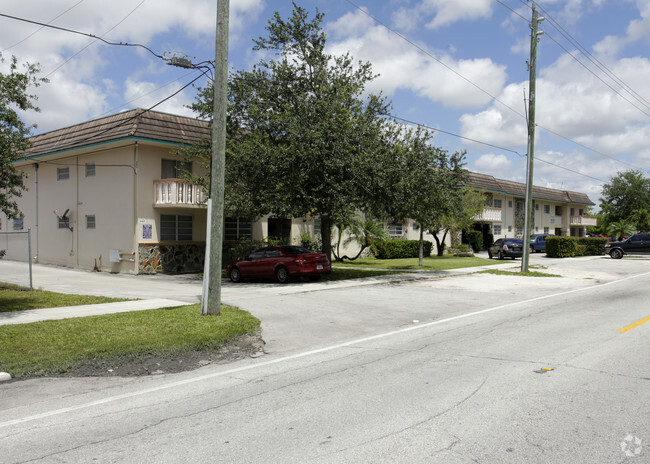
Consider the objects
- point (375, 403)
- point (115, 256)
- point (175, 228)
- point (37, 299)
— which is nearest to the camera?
point (375, 403)

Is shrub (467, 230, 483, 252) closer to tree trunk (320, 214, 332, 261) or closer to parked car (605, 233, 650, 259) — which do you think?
parked car (605, 233, 650, 259)

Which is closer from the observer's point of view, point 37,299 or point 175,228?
point 37,299

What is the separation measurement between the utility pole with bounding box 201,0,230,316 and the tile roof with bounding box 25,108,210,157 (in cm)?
1115

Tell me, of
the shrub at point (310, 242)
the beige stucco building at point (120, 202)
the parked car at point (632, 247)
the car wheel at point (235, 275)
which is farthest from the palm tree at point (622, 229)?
the car wheel at point (235, 275)

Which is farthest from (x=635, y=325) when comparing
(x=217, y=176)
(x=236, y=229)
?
(x=236, y=229)

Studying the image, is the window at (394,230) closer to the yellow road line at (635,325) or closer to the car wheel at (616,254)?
the car wheel at (616,254)

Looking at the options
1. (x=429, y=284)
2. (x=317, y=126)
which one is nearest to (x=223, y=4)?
(x=317, y=126)

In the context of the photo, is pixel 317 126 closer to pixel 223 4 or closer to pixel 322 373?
pixel 223 4

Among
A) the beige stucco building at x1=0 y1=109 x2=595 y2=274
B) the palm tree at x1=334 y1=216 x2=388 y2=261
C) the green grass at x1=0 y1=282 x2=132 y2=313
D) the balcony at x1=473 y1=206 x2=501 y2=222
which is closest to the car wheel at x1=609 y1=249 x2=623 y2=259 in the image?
the balcony at x1=473 y1=206 x2=501 y2=222

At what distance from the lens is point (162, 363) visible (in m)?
7.34

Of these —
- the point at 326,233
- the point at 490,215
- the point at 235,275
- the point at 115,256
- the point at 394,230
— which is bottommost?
the point at 235,275

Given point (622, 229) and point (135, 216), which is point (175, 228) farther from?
point (622, 229)

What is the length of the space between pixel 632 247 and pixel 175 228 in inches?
1203

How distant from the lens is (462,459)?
3.94m
